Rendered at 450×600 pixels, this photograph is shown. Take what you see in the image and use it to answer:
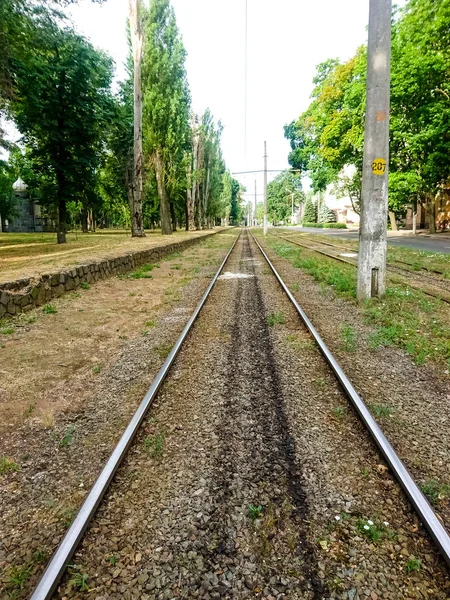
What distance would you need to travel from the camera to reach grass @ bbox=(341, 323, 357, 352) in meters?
4.70

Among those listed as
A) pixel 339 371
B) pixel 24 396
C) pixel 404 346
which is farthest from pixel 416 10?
pixel 24 396

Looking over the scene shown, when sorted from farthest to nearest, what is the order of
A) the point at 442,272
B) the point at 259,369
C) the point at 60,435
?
the point at 442,272 < the point at 259,369 < the point at 60,435

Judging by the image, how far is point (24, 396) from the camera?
3602mm

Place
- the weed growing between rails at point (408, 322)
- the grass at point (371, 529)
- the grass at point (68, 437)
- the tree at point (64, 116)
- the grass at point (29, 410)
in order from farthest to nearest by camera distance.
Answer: the tree at point (64, 116) < the weed growing between rails at point (408, 322) < the grass at point (29, 410) < the grass at point (68, 437) < the grass at point (371, 529)

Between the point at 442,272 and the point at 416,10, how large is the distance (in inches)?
618

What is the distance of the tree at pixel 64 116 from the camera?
1644cm

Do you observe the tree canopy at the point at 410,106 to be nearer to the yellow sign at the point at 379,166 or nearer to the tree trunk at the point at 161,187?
the tree trunk at the point at 161,187

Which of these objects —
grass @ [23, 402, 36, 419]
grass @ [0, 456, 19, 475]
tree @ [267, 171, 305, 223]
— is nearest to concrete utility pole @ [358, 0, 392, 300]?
grass @ [23, 402, 36, 419]

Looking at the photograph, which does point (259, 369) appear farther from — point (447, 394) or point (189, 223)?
point (189, 223)

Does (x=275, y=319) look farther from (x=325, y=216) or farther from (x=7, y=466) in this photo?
(x=325, y=216)

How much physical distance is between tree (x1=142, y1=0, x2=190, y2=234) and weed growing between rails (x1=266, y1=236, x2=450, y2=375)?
21.1 meters

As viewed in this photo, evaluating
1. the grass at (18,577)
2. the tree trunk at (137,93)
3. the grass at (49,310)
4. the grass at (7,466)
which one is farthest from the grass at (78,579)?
the tree trunk at (137,93)

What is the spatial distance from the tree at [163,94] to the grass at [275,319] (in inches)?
879

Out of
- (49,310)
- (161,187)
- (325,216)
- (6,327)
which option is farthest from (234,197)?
(6,327)
